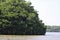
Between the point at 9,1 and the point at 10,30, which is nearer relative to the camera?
the point at 10,30

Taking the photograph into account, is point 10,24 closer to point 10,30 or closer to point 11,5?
point 10,30

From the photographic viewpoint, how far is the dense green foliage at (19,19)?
117 ft

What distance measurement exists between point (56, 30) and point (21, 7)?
13.3 m

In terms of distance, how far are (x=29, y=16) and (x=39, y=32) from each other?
3129mm

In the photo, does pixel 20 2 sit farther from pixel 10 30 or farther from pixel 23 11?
pixel 10 30

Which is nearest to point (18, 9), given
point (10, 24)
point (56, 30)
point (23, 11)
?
point (23, 11)

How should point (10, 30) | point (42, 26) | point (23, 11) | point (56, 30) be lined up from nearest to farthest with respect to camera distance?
point (10, 30)
point (23, 11)
point (42, 26)
point (56, 30)

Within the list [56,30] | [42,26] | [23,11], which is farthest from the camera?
[56,30]

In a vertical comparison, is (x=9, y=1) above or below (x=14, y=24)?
above

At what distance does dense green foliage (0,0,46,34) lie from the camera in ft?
117

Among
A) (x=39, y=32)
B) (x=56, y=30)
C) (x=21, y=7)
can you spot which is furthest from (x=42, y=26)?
(x=56, y=30)

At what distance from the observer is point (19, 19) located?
36656 mm

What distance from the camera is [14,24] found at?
119ft

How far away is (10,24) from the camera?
117 feet
